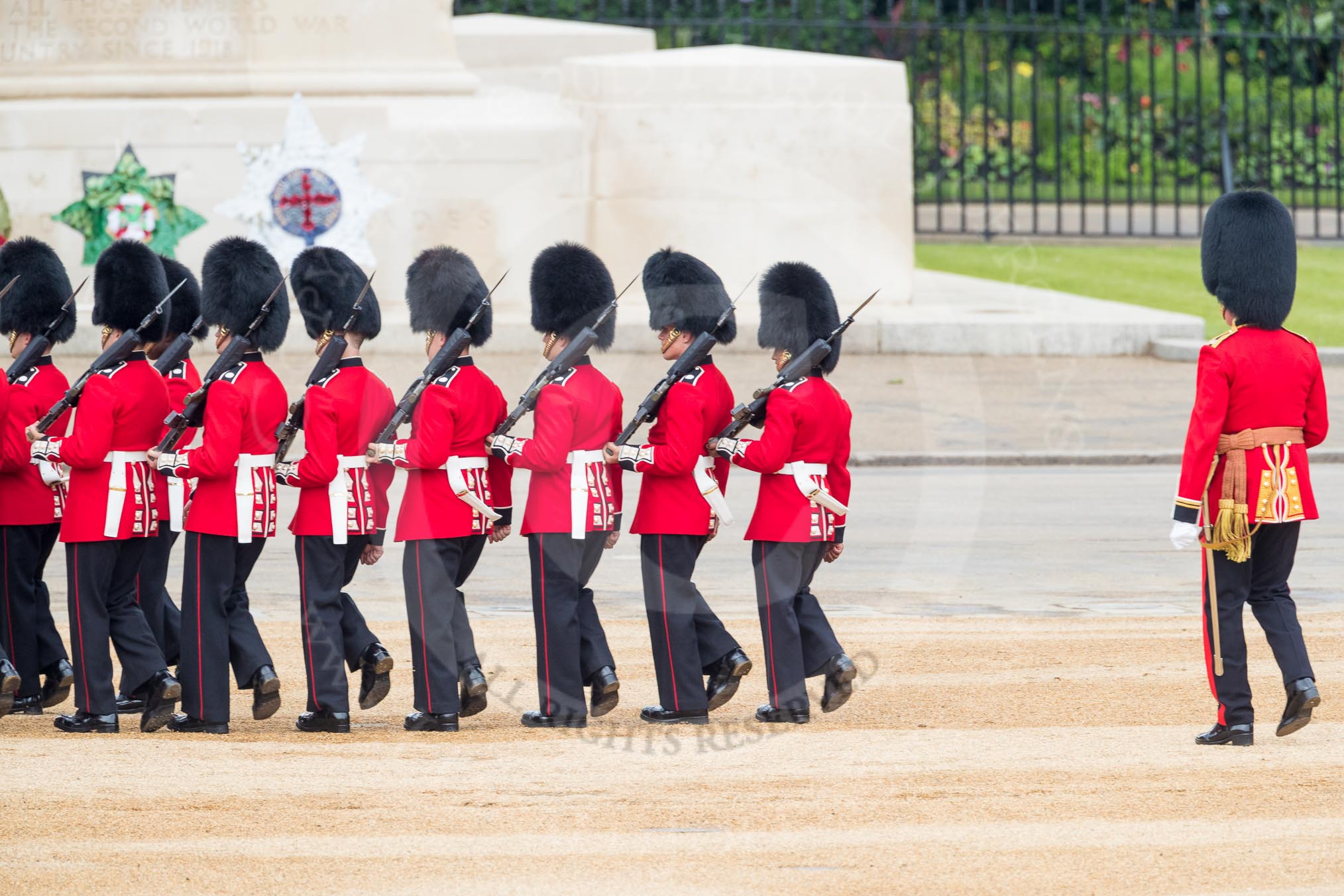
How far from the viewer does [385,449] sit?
661 cm

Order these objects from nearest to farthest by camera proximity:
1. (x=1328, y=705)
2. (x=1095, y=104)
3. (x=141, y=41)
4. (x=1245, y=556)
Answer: (x=1245, y=556) → (x=1328, y=705) → (x=141, y=41) → (x=1095, y=104)

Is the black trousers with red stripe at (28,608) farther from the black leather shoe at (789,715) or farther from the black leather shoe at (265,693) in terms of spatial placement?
the black leather shoe at (789,715)

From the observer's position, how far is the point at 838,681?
22.0 feet

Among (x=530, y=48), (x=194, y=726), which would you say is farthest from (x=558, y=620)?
(x=530, y=48)

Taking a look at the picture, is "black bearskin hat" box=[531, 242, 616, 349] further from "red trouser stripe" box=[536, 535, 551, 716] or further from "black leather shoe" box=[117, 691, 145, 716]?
"black leather shoe" box=[117, 691, 145, 716]

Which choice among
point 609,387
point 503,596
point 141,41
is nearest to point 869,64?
point 141,41

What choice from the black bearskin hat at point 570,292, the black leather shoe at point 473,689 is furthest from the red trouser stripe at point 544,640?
the black bearskin hat at point 570,292

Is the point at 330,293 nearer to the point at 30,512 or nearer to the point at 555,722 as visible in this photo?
the point at 30,512

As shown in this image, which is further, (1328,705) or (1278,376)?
(1328,705)

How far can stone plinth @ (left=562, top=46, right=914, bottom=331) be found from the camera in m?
16.6

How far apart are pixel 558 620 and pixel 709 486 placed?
0.64 meters

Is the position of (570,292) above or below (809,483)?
above

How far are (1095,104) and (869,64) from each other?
10.5m

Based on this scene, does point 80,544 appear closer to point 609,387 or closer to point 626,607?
point 609,387
